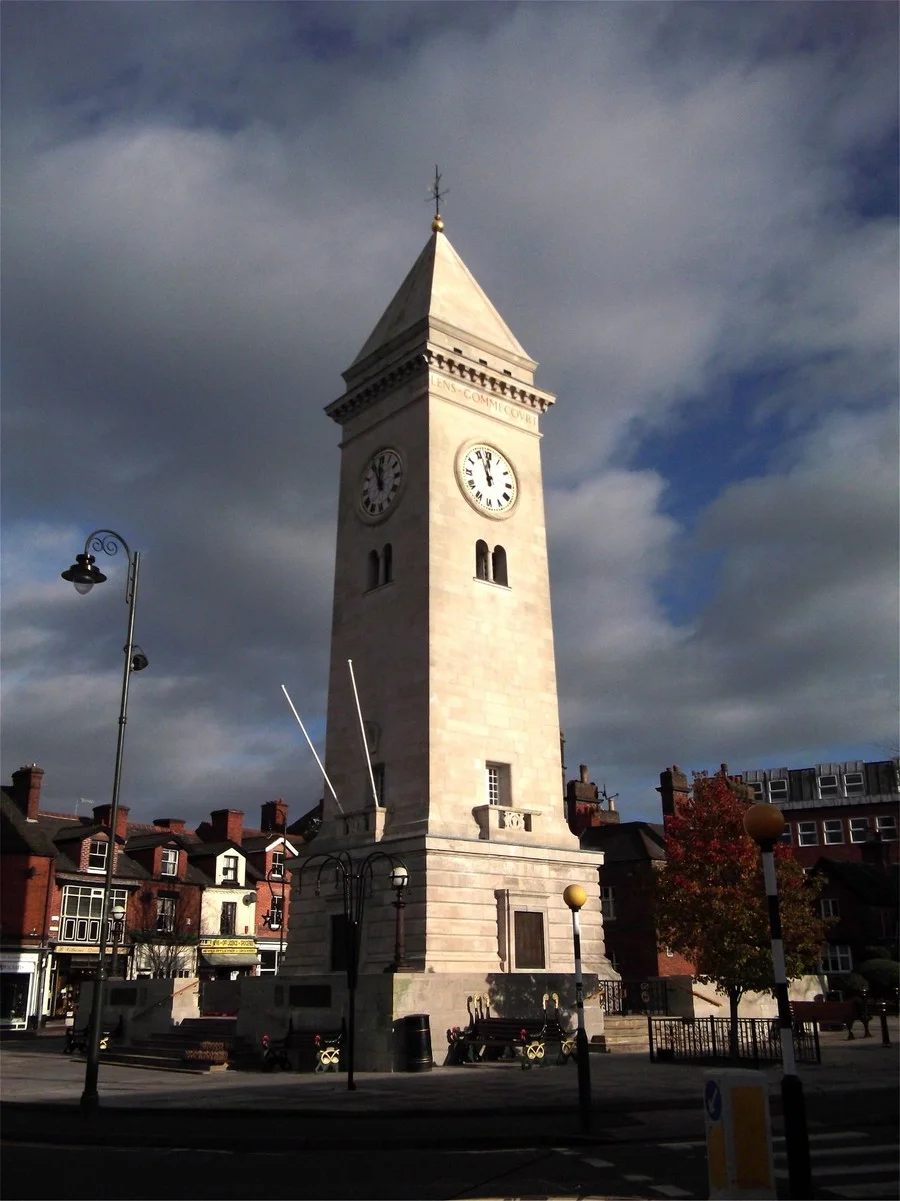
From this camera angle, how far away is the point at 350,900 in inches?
1401

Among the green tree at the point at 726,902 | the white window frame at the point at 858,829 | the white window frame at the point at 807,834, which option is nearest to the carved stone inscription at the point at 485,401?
the green tree at the point at 726,902

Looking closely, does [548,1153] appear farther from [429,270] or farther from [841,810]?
[841,810]

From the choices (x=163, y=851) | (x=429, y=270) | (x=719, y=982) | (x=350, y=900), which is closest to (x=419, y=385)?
(x=429, y=270)

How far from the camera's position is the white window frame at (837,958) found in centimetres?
6738

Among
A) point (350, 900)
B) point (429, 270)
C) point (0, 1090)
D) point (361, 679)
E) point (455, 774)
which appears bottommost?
point (0, 1090)

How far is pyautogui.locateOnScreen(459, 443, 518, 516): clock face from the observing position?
4050cm

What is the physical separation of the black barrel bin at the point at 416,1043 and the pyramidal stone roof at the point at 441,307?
2472cm

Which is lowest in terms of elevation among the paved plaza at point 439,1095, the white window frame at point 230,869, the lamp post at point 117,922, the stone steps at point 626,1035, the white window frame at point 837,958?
the paved plaza at point 439,1095

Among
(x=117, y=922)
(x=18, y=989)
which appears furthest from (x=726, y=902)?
(x=18, y=989)

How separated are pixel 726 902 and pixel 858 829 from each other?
62.7m

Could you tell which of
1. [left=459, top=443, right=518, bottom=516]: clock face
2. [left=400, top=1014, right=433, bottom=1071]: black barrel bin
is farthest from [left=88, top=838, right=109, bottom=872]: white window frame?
[left=400, top=1014, right=433, bottom=1071]: black barrel bin

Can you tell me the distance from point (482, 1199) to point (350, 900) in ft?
78.8

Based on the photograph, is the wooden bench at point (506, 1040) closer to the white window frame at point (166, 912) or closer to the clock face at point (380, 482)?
the clock face at point (380, 482)

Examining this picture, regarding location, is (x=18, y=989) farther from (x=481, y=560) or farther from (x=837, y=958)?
(x=837, y=958)
